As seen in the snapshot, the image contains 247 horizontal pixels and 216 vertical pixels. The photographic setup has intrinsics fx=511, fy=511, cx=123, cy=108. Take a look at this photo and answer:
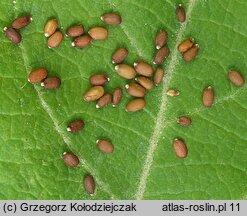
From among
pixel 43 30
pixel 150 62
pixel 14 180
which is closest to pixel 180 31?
pixel 150 62

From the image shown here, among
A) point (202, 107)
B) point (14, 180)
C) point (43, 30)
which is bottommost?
point (14, 180)

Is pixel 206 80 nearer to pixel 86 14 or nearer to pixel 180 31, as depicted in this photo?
pixel 180 31

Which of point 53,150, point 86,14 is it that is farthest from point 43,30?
point 53,150

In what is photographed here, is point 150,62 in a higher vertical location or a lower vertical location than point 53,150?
higher

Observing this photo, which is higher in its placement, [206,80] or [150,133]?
[206,80]

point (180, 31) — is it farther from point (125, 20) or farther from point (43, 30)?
point (43, 30)
